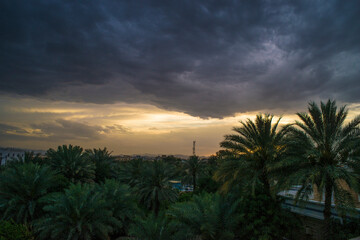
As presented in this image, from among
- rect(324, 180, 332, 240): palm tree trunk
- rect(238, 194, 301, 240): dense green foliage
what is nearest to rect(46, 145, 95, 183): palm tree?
rect(238, 194, 301, 240): dense green foliage

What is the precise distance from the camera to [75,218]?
15.0 metres

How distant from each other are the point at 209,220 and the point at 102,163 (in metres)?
25.8

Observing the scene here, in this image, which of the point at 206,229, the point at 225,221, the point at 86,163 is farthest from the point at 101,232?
the point at 86,163

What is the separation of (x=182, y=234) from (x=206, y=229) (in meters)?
1.41

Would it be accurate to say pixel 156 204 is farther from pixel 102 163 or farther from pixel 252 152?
pixel 252 152

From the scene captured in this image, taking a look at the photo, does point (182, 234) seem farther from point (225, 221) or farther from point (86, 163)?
point (86, 163)

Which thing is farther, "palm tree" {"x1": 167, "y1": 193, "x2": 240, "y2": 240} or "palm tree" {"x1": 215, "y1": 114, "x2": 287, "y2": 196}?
"palm tree" {"x1": 215, "y1": 114, "x2": 287, "y2": 196}

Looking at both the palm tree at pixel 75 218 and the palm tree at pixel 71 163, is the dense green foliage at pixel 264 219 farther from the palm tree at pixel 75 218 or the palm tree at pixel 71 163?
the palm tree at pixel 71 163

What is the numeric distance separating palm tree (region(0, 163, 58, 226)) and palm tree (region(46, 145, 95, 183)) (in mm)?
7610

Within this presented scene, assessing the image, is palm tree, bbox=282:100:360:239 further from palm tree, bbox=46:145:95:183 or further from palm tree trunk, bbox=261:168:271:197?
palm tree, bbox=46:145:95:183

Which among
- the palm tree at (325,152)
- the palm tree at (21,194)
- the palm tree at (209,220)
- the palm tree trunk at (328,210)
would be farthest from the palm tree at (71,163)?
the palm tree trunk at (328,210)

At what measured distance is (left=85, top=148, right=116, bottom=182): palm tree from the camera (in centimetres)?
3422

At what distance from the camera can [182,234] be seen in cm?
1325

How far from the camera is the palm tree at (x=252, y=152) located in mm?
15125
